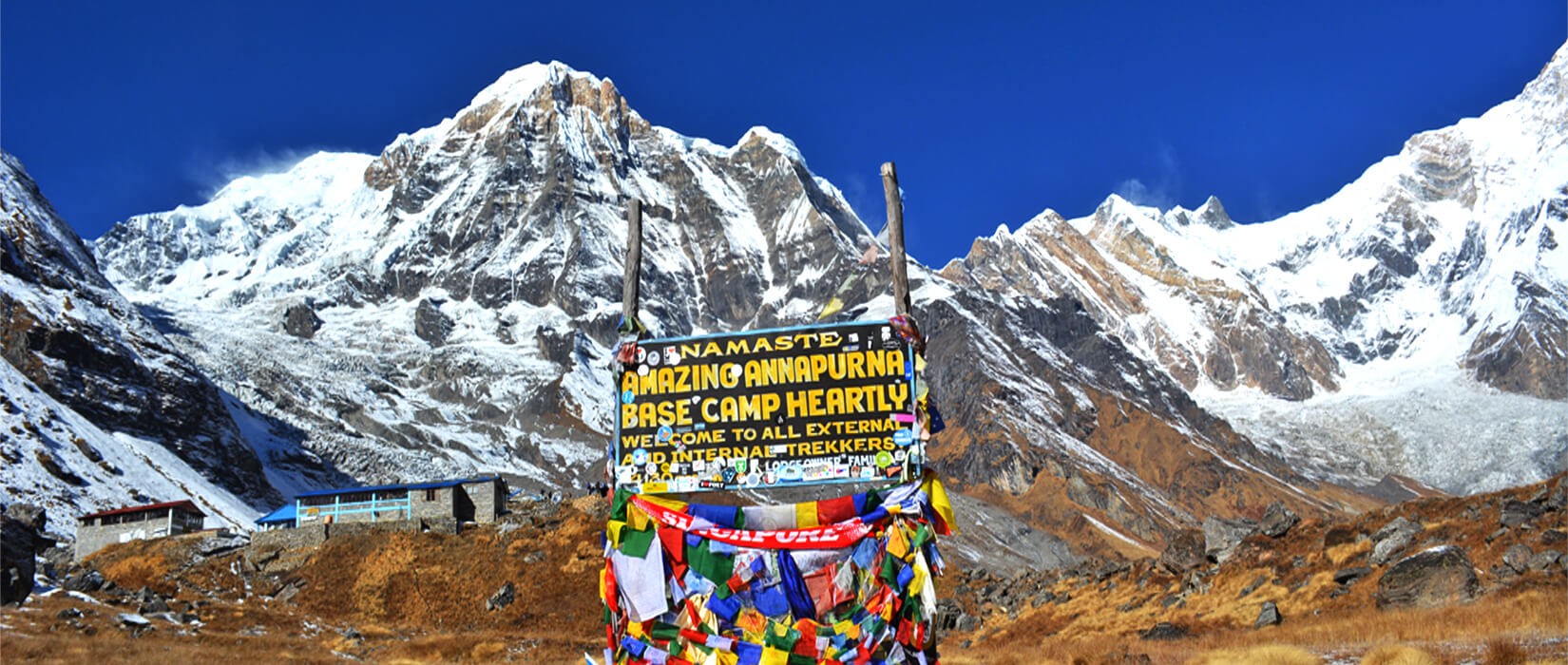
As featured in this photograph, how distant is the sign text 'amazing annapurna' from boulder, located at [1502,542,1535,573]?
18.8 meters

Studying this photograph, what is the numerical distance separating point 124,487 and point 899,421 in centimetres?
11472

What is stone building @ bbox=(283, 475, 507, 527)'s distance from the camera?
204 feet

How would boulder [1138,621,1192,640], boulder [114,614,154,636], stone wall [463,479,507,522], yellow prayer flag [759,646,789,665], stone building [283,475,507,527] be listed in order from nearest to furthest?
→ yellow prayer flag [759,646,789,665] < boulder [1138,621,1192,640] < boulder [114,614,154,636] < stone building [283,475,507,527] < stone wall [463,479,507,522]

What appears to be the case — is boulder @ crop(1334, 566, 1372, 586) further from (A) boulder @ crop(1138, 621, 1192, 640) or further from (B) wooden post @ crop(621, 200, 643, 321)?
(B) wooden post @ crop(621, 200, 643, 321)

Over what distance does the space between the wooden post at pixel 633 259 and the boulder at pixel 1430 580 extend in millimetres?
20124

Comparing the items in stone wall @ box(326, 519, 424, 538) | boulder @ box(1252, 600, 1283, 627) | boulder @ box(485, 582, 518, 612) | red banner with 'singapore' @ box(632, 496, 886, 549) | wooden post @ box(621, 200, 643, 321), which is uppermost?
wooden post @ box(621, 200, 643, 321)

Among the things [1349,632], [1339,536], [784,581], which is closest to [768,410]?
[784,581]

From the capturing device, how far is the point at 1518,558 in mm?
28406

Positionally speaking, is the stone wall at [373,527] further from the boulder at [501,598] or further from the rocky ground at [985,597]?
the boulder at [501,598]

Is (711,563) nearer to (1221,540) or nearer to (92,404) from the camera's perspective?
(1221,540)

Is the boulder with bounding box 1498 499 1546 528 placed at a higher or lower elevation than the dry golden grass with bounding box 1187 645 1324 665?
higher

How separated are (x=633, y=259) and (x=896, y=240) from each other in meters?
4.56

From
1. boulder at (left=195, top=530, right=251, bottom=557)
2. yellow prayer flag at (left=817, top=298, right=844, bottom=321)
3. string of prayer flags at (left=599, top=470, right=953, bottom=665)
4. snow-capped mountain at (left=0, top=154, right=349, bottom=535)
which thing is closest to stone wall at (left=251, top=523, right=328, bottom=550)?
boulder at (left=195, top=530, right=251, bottom=557)

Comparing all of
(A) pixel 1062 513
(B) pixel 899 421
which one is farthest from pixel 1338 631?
(A) pixel 1062 513
